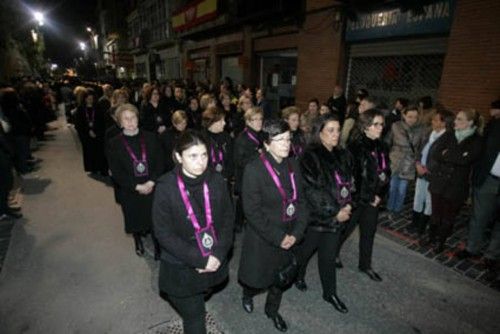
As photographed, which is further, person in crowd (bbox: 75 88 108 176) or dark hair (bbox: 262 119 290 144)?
person in crowd (bbox: 75 88 108 176)

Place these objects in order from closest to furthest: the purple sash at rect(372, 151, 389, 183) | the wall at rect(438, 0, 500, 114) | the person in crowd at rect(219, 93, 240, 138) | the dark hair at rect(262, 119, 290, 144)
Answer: the dark hair at rect(262, 119, 290, 144), the purple sash at rect(372, 151, 389, 183), the wall at rect(438, 0, 500, 114), the person in crowd at rect(219, 93, 240, 138)

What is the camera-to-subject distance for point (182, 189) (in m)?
2.24

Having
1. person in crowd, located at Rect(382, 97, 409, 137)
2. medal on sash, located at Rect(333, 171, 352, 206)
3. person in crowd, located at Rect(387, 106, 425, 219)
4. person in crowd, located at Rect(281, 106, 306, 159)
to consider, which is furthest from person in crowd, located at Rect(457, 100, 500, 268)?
person in crowd, located at Rect(281, 106, 306, 159)

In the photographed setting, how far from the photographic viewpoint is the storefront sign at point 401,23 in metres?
6.52

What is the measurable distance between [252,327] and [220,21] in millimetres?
14087

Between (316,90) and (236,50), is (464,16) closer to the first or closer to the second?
(316,90)

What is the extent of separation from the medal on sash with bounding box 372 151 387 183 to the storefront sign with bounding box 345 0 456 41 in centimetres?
490

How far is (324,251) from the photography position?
3.14 meters

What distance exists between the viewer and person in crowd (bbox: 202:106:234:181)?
4.53m

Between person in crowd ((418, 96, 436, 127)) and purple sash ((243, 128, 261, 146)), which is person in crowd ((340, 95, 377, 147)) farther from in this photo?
purple sash ((243, 128, 261, 146))

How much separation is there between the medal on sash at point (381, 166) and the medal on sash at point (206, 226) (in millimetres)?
2124

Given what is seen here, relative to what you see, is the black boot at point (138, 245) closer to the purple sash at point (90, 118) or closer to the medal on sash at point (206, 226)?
the medal on sash at point (206, 226)

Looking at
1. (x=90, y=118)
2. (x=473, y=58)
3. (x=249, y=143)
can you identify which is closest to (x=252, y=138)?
(x=249, y=143)

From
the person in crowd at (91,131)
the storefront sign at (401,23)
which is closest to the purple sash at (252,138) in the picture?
the person in crowd at (91,131)
